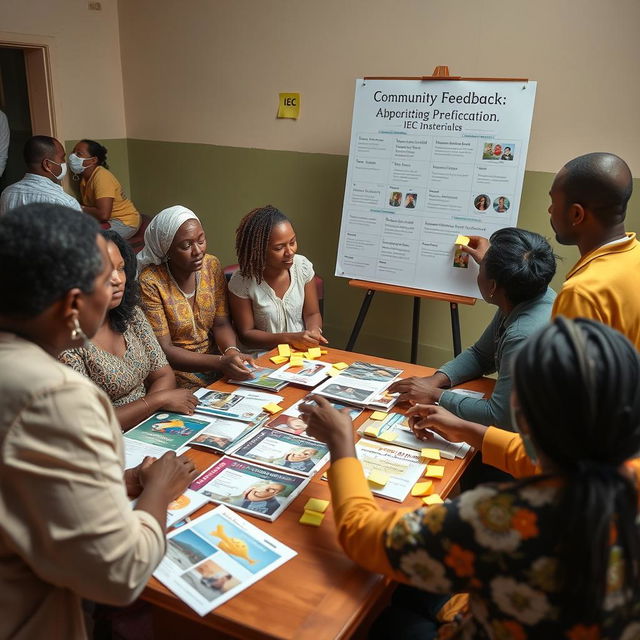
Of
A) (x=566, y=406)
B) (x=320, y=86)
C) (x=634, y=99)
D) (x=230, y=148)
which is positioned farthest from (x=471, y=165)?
(x=566, y=406)

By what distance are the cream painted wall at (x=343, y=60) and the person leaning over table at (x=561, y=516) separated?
2880 mm

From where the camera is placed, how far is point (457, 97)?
327cm

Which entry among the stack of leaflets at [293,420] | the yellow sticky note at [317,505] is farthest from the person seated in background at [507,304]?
the yellow sticky note at [317,505]

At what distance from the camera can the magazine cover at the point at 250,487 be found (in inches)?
57.8

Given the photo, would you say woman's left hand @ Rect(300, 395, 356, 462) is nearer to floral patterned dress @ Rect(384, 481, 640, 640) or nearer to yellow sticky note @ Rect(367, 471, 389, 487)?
yellow sticky note @ Rect(367, 471, 389, 487)

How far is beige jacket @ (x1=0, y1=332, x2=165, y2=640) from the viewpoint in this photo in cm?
94

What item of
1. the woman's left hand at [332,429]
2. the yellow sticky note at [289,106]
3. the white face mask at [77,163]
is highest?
the yellow sticky note at [289,106]

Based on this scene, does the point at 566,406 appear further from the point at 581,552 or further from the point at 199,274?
the point at 199,274

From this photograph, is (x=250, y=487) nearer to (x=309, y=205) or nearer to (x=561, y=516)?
(x=561, y=516)

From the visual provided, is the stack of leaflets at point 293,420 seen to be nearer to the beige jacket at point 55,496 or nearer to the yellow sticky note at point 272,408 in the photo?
the yellow sticky note at point 272,408

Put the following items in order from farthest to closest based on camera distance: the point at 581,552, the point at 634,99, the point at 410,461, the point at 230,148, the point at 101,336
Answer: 1. the point at 230,148
2. the point at 634,99
3. the point at 101,336
4. the point at 410,461
5. the point at 581,552

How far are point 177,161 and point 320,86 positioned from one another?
1502 mm

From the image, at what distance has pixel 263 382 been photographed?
2.21 metres

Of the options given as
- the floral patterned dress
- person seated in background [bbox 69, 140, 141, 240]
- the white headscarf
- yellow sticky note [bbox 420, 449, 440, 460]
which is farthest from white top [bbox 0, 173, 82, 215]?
the floral patterned dress
